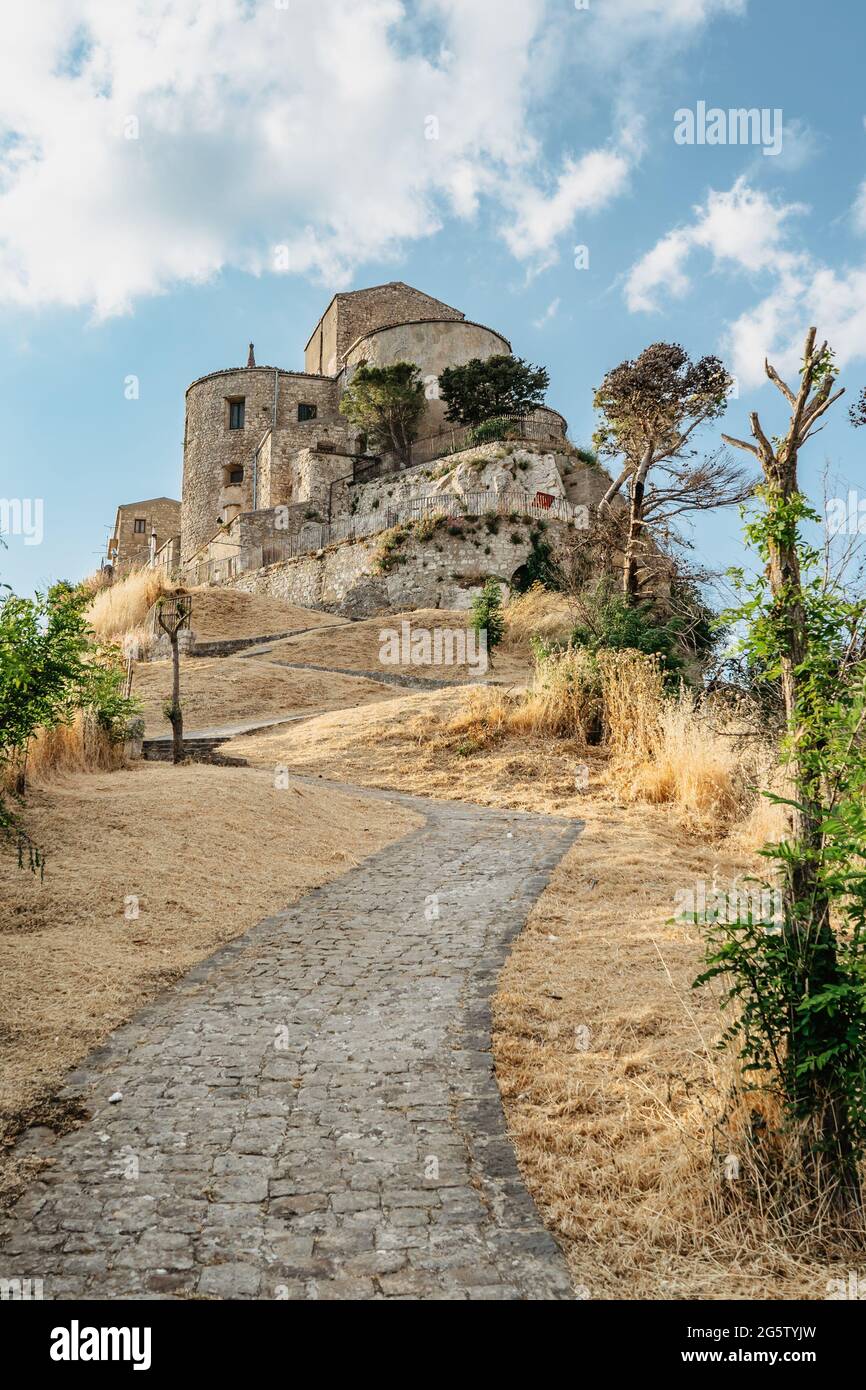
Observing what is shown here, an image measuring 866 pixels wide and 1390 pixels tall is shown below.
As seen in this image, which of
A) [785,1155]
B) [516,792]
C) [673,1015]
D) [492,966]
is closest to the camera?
[785,1155]

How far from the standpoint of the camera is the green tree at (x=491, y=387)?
36.5 m

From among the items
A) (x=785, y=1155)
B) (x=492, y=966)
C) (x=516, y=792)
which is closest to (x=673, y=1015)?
(x=492, y=966)

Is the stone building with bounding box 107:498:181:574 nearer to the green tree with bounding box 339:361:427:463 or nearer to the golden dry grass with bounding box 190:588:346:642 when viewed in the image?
the green tree with bounding box 339:361:427:463

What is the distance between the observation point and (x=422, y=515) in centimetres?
2967

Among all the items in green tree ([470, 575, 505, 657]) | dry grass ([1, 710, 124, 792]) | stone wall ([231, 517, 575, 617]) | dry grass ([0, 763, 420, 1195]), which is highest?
stone wall ([231, 517, 575, 617])

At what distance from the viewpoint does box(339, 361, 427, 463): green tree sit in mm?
36969

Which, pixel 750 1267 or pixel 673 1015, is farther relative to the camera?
pixel 673 1015

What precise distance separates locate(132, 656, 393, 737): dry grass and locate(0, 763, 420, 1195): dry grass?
638 centimetres

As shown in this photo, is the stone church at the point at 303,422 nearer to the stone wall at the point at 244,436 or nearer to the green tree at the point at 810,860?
the stone wall at the point at 244,436

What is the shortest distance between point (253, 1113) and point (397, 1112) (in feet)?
1.79

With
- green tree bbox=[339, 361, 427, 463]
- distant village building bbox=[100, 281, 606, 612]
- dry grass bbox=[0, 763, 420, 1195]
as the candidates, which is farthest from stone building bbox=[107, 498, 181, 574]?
dry grass bbox=[0, 763, 420, 1195]

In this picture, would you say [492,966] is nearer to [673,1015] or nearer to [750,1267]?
[673,1015]

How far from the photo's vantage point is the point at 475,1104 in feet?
12.2
